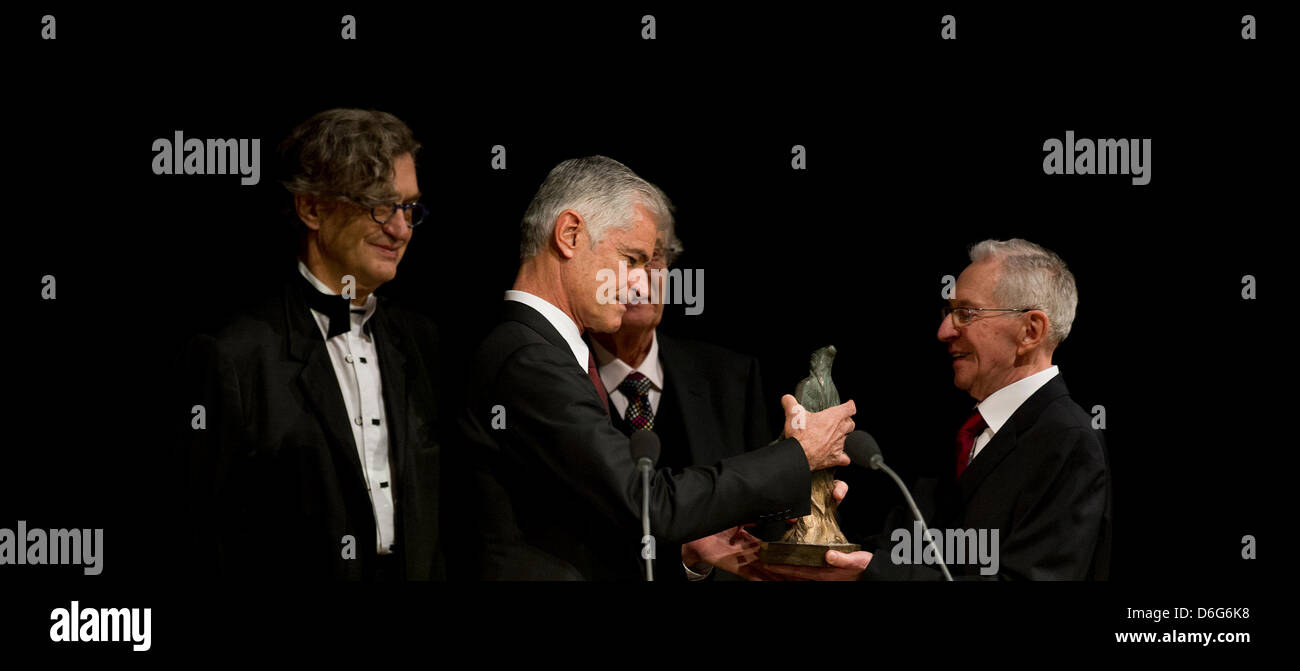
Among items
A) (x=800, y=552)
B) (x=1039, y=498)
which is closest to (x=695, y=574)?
(x=800, y=552)

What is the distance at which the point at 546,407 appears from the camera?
3.42m

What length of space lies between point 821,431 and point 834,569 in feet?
1.20

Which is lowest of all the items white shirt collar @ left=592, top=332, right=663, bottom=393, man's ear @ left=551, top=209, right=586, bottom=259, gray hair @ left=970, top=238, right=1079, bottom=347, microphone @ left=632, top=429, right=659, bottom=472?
microphone @ left=632, top=429, right=659, bottom=472

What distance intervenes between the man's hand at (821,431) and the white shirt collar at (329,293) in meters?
1.16

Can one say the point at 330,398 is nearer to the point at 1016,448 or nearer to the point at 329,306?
the point at 329,306

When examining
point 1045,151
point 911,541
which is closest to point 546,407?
point 911,541

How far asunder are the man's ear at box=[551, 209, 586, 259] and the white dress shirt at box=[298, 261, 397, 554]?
588 millimetres

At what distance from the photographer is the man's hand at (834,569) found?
143 inches

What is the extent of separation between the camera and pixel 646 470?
10.7ft

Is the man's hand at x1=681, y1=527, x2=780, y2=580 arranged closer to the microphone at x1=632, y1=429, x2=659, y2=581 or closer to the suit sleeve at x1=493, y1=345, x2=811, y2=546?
the suit sleeve at x1=493, y1=345, x2=811, y2=546

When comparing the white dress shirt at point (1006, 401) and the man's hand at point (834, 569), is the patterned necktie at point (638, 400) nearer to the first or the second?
the man's hand at point (834, 569)

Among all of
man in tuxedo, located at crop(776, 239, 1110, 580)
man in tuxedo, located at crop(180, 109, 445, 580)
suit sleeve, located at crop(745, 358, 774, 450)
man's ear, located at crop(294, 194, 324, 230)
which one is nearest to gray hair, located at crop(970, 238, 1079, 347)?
man in tuxedo, located at crop(776, 239, 1110, 580)

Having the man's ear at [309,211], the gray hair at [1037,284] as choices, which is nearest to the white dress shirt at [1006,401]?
the gray hair at [1037,284]

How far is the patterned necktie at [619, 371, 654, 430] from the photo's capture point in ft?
14.0
